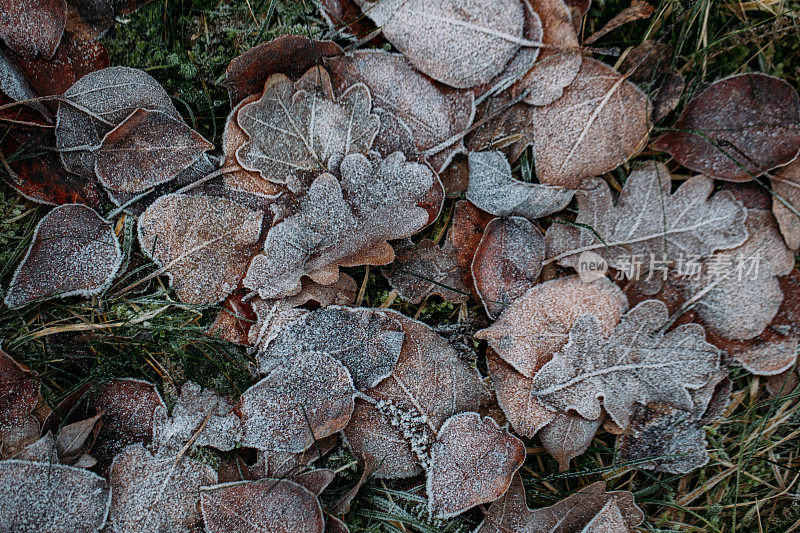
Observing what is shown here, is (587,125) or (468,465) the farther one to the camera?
(587,125)

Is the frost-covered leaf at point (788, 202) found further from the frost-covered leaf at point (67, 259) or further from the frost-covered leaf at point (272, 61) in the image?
the frost-covered leaf at point (67, 259)

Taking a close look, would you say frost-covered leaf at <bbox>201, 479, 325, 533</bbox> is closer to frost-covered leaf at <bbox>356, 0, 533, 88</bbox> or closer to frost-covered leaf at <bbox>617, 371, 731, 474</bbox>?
frost-covered leaf at <bbox>617, 371, 731, 474</bbox>

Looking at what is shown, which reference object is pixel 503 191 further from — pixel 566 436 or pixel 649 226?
pixel 566 436

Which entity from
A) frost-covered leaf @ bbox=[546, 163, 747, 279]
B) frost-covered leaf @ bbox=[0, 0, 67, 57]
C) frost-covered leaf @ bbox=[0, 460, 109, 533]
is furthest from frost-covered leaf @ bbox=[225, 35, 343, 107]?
frost-covered leaf @ bbox=[0, 460, 109, 533]

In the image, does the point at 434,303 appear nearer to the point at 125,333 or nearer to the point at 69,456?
the point at 125,333

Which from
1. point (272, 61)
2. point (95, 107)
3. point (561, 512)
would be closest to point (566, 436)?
point (561, 512)

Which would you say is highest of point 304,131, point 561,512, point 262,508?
point 304,131
